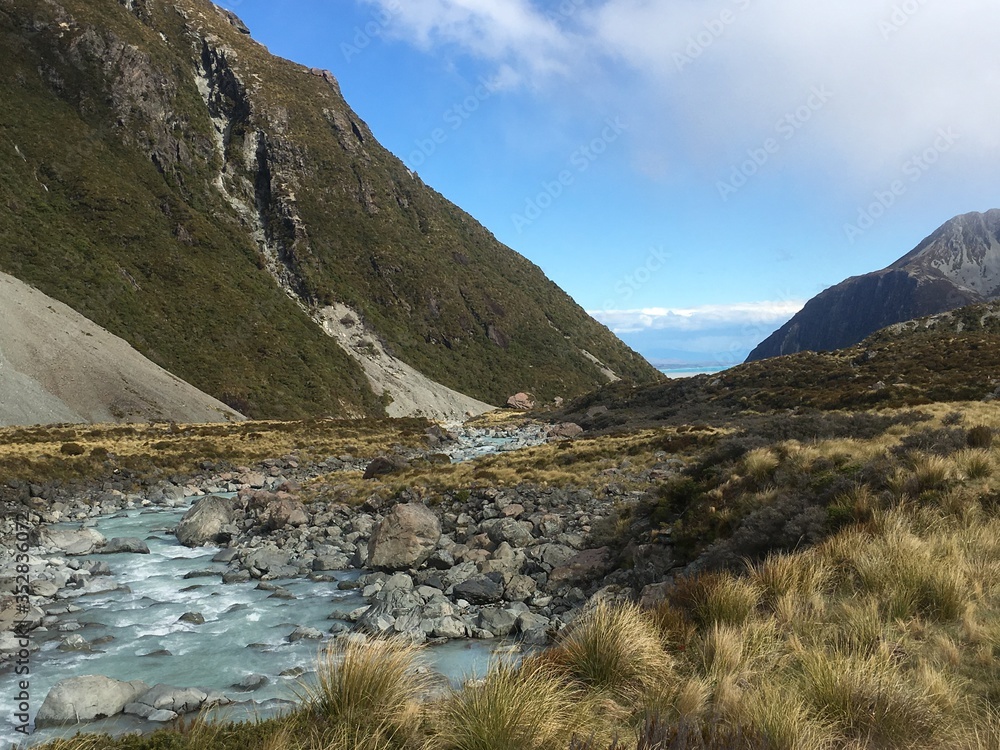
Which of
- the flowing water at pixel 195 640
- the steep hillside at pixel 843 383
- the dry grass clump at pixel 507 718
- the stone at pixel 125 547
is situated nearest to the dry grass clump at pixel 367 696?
the dry grass clump at pixel 507 718

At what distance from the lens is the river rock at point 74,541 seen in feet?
52.6

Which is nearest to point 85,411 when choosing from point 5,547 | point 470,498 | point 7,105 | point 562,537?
point 5,547

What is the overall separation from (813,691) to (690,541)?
23.6 ft

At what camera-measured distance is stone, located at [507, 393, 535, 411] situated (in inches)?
4616

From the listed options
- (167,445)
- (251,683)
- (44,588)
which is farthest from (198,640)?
(167,445)

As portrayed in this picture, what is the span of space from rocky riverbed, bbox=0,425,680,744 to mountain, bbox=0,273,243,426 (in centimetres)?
3031

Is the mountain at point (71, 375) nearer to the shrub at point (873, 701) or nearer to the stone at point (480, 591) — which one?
the stone at point (480, 591)

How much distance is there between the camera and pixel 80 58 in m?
103

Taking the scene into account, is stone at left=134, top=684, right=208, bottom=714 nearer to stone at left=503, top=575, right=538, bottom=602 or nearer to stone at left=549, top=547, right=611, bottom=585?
stone at left=503, top=575, right=538, bottom=602

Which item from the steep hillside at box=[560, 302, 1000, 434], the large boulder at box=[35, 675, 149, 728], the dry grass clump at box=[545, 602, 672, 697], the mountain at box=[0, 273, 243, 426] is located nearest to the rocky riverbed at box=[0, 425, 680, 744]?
the large boulder at box=[35, 675, 149, 728]

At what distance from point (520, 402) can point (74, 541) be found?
10372 cm

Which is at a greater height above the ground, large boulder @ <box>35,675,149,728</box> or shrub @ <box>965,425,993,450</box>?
shrub @ <box>965,425,993,450</box>

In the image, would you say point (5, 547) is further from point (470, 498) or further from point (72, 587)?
point (470, 498)

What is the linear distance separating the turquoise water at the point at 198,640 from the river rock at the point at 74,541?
1.77 meters
